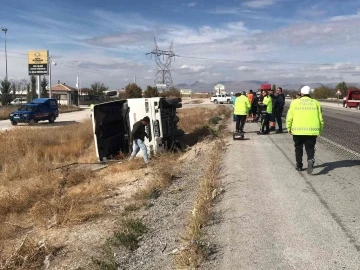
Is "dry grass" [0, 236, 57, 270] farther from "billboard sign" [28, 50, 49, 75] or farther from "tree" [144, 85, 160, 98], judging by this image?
"tree" [144, 85, 160, 98]

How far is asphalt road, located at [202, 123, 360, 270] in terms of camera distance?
443 centimetres

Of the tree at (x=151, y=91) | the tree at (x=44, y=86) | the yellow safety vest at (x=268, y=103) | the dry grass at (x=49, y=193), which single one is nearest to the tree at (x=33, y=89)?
the tree at (x=44, y=86)

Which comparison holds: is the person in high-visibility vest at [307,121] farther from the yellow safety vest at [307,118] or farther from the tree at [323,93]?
the tree at [323,93]

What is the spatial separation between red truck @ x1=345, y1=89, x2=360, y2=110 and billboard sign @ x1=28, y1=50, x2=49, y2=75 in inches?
1781

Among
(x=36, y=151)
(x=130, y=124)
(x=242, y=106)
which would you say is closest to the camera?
(x=130, y=124)

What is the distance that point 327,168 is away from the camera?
9172mm

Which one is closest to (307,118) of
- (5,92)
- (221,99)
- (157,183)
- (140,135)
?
(157,183)

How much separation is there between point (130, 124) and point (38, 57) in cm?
5821

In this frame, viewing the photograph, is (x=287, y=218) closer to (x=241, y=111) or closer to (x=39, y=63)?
(x=241, y=111)

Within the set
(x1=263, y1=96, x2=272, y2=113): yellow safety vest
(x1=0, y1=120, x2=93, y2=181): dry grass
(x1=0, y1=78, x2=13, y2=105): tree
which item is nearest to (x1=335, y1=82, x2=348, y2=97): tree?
(x1=0, y1=78, x2=13, y2=105): tree

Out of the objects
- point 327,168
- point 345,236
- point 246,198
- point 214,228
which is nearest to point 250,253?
point 214,228

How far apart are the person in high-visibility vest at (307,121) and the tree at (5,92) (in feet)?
198

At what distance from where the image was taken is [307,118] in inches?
328

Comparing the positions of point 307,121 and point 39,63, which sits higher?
point 39,63
